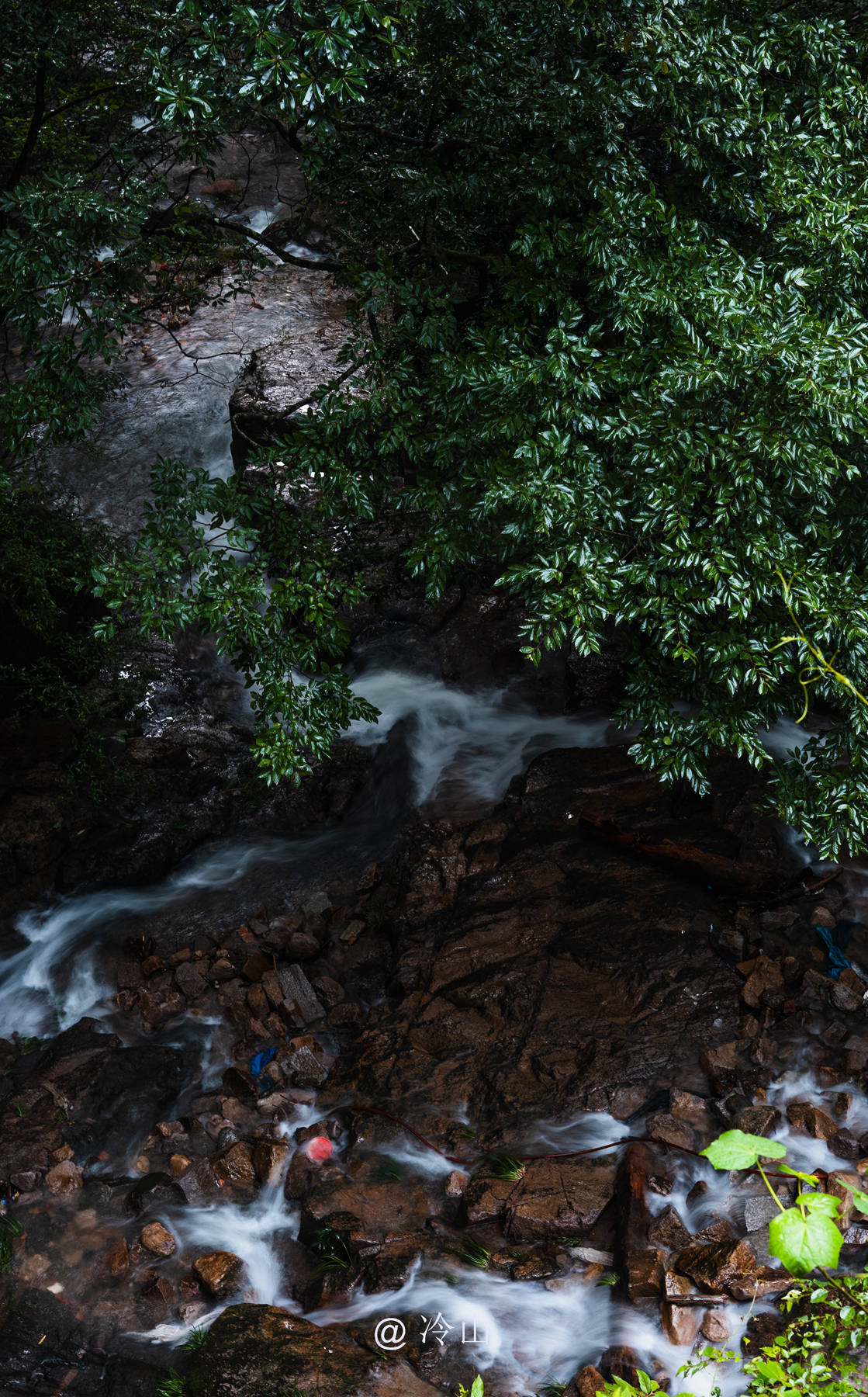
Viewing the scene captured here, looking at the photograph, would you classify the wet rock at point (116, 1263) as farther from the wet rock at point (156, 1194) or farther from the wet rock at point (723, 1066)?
the wet rock at point (723, 1066)

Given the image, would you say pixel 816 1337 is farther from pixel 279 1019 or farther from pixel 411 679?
pixel 411 679

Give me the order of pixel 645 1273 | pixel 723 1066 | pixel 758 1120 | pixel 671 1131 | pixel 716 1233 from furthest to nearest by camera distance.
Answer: pixel 723 1066 < pixel 671 1131 < pixel 758 1120 < pixel 716 1233 < pixel 645 1273

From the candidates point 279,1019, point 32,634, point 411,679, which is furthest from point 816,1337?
point 32,634

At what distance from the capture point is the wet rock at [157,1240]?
16.6ft

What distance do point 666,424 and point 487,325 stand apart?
133 cm

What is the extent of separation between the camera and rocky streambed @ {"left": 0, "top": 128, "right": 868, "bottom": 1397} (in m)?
4.40

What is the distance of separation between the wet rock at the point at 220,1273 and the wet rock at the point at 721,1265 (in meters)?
2.22

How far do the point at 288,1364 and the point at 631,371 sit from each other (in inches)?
176

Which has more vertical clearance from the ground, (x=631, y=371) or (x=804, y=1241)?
(x=631, y=371)

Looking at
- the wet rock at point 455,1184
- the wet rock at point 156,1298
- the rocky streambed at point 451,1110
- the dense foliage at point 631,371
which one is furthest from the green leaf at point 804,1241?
the wet rock at point 156,1298

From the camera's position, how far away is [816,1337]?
359cm

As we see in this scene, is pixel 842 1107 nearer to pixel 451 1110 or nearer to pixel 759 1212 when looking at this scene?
pixel 759 1212

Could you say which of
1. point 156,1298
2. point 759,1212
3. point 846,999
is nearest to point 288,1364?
point 156,1298

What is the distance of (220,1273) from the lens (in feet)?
16.1
